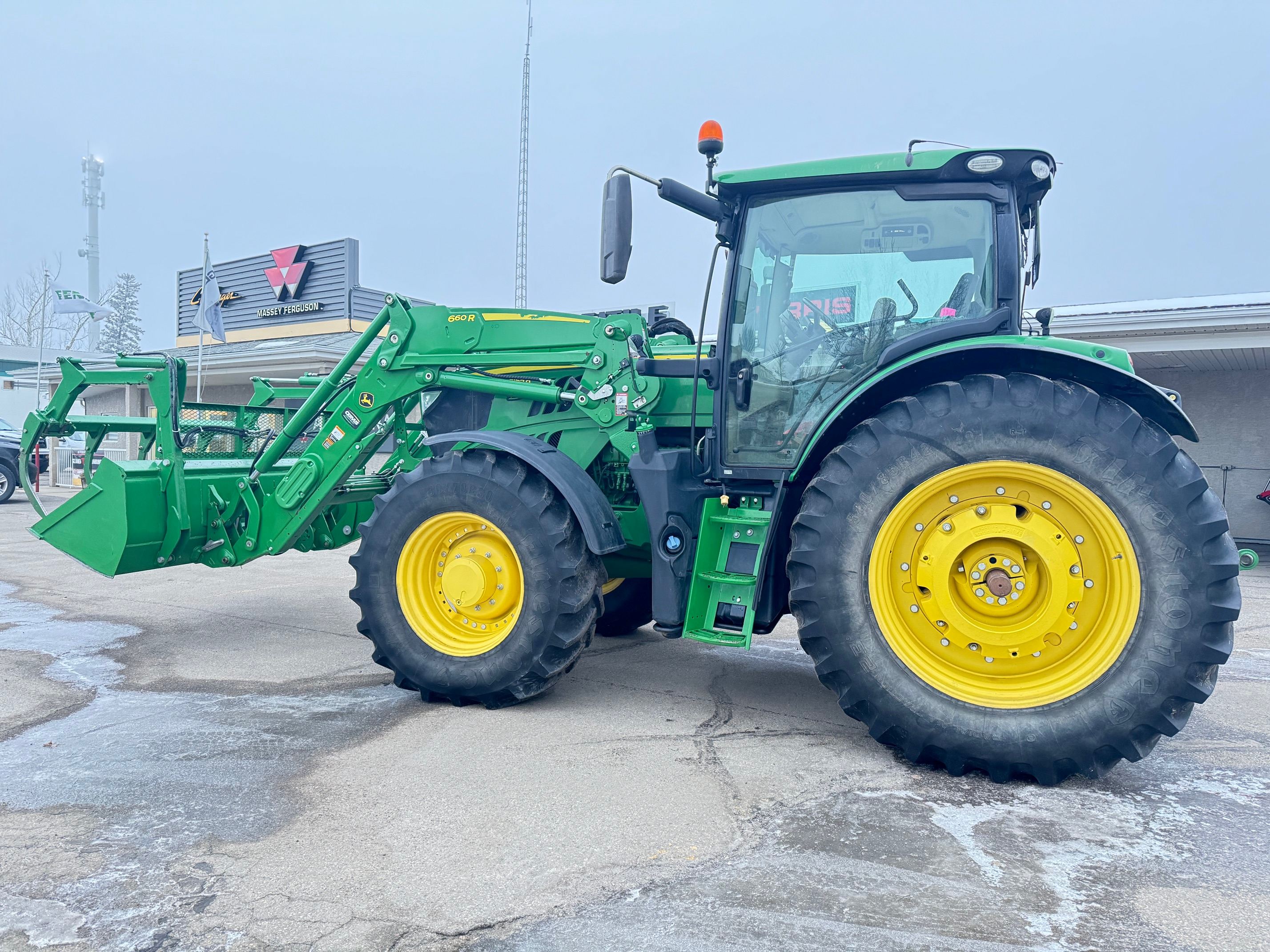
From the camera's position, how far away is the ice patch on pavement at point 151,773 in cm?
245

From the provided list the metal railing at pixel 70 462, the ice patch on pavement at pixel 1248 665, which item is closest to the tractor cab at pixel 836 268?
the ice patch on pavement at pixel 1248 665

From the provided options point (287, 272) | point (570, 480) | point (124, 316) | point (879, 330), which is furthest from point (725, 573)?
point (124, 316)

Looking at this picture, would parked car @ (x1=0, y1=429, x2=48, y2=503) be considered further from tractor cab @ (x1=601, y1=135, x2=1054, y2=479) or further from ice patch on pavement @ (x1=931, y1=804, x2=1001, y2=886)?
ice patch on pavement @ (x1=931, y1=804, x2=1001, y2=886)

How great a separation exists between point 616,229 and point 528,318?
1.31m

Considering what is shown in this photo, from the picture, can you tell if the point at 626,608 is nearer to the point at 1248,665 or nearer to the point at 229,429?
the point at 229,429

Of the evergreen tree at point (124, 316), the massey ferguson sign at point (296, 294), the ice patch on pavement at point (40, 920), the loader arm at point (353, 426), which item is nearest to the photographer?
the ice patch on pavement at point (40, 920)

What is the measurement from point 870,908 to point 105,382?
19.3 ft

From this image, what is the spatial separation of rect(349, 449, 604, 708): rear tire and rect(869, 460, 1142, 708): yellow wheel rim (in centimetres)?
142

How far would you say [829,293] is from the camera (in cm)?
412

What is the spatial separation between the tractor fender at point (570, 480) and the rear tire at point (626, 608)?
1.32 metres

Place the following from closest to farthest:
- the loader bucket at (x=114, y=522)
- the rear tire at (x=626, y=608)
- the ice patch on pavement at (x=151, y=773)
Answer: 1. the ice patch on pavement at (x=151, y=773)
2. the loader bucket at (x=114, y=522)
3. the rear tire at (x=626, y=608)

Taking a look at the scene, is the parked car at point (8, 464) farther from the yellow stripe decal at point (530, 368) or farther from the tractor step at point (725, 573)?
the tractor step at point (725, 573)

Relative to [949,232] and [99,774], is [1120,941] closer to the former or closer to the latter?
[949,232]

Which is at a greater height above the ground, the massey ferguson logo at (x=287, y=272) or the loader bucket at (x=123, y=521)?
the massey ferguson logo at (x=287, y=272)
